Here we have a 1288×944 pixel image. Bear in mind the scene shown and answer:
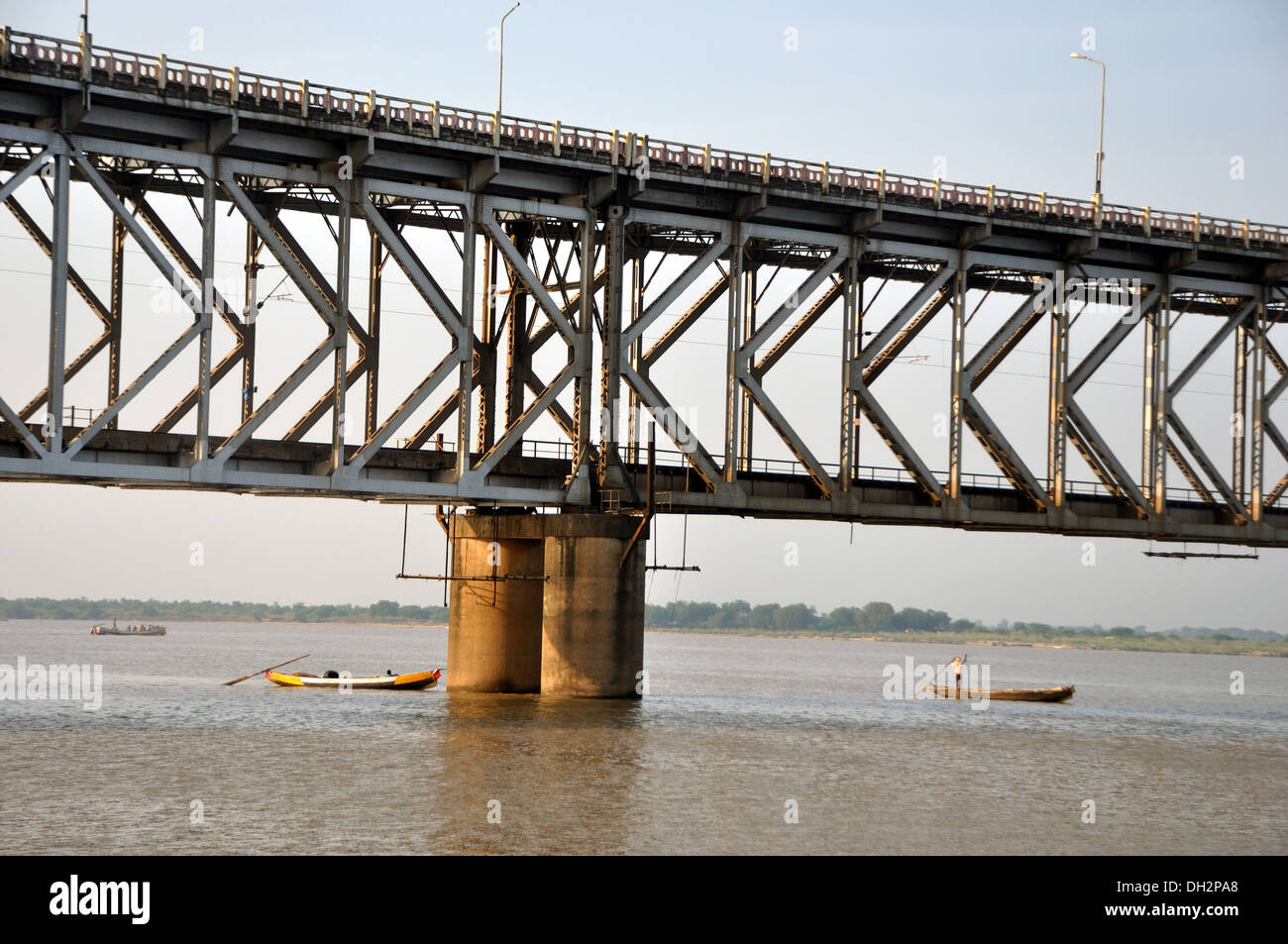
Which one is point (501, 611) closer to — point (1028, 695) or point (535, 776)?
point (535, 776)

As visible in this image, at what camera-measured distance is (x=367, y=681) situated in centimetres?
7200

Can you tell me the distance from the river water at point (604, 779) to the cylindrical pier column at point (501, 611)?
5.28 ft

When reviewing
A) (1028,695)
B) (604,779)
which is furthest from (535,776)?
(1028,695)

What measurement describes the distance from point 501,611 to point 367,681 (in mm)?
15286

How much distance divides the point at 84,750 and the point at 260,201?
2170 centimetres

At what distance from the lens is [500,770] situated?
38.7 metres

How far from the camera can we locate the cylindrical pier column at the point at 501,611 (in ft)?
194

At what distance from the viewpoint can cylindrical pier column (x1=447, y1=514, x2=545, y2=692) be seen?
Answer: 194 feet

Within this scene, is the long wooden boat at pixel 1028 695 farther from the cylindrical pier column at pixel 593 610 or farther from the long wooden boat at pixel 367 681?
the cylindrical pier column at pixel 593 610

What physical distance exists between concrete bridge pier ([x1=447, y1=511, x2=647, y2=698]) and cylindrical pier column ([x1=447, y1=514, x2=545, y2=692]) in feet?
0.12

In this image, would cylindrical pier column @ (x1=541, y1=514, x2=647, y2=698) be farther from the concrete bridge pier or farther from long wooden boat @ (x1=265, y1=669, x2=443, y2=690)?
long wooden boat @ (x1=265, y1=669, x2=443, y2=690)

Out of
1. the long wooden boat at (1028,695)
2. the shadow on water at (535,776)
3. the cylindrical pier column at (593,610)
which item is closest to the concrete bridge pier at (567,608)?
the cylindrical pier column at (593,610)
